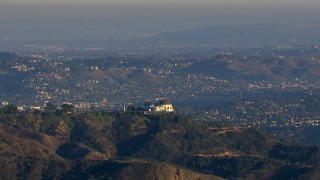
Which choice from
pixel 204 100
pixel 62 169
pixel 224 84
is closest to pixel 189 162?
pixel 62 169

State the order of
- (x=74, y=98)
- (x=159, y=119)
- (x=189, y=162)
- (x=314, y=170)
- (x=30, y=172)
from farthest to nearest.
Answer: (x=74, y=98) < (x=159, y=119) < (x=189, y=162) < (x=314, y=170) < (x=30, y=172)

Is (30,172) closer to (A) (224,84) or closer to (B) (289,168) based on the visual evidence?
(B) (289,168)

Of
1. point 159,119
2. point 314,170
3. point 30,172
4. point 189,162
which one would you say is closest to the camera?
point 30,172

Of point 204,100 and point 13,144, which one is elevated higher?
point 13,144

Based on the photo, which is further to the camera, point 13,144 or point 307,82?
point 307,82

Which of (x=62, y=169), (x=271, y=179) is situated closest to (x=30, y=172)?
(x=62, y=169)

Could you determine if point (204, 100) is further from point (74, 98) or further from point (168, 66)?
point (168, 66)
